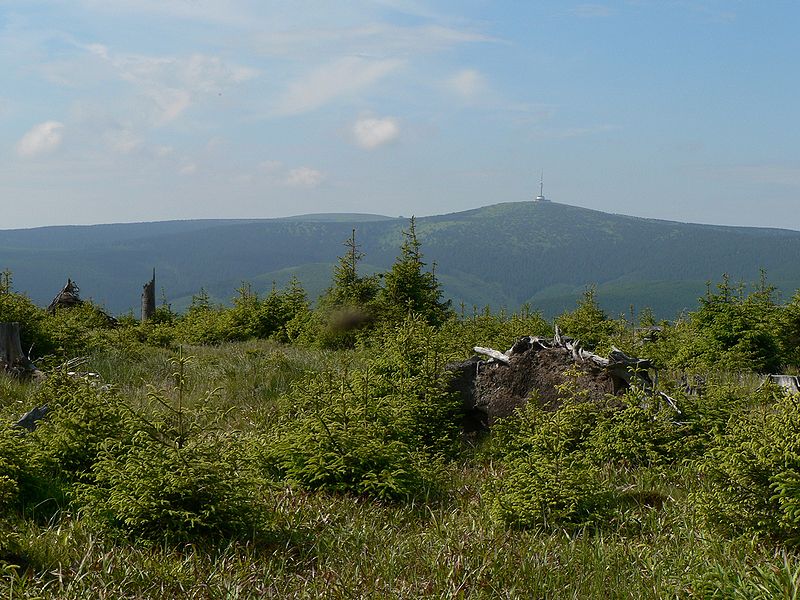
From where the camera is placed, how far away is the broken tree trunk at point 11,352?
36.6 ft

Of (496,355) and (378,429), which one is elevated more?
(496,355)

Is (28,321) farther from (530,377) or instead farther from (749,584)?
(749,584)

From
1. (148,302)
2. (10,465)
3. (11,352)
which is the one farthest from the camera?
(148,302)

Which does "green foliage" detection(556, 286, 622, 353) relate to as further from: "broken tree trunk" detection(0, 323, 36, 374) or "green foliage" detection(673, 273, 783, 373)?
"broken tree trunk" detection(0, 323, 36, 374)

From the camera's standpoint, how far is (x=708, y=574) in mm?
4445

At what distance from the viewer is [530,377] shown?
9.75m

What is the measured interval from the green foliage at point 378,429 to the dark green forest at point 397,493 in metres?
0.03

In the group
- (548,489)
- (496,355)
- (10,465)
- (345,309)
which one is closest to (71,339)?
(345,309)

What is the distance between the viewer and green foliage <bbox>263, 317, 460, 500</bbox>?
687 cm

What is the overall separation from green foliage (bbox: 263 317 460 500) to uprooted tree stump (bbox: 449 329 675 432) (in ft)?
1.04

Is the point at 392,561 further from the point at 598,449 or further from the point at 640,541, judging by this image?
the point at 598,449

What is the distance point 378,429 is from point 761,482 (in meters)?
3.30

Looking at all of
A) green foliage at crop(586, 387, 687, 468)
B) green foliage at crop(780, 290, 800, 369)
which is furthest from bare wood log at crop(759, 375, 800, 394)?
green foliage at crop(780, 290, 800, 369)

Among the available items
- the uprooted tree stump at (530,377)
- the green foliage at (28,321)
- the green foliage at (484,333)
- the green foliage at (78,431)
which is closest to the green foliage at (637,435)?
the uprooted tree stump at (530,377)
